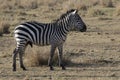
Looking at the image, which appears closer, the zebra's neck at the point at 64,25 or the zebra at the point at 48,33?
the zebra at the point at 48,33

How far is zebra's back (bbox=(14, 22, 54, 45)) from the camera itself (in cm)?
1476

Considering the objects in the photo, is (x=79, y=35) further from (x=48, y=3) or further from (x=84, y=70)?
(x=48, y=3)

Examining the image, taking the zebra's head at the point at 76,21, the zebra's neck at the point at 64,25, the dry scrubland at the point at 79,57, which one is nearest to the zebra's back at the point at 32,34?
the zebra's neck at the point at 64,25

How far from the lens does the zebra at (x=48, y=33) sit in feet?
48.5

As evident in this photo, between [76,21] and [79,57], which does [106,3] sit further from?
[76,21]

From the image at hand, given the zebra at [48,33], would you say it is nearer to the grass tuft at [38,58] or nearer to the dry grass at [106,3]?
the grass tuft at [38,58]

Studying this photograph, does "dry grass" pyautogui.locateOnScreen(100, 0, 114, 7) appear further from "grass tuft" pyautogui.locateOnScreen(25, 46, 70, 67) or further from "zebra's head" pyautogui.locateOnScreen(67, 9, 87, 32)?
"zebra's head" pyautogui.locateOnScreen(67, 9, 87, 32)

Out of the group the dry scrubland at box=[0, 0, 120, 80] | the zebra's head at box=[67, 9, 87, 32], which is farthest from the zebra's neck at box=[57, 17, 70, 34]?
the dry scrubland at box=[0, 0, 120, 80]

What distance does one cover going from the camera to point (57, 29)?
1501 centimetres

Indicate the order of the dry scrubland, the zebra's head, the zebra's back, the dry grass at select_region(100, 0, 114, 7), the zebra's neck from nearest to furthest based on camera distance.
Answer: the dry scrubland
the zebra's back
the zebra's head
the zebra's neck
the dry grass at select_region(100, 0, 114, 7)

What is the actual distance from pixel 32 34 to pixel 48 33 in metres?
0.50

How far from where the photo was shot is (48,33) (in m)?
14.9

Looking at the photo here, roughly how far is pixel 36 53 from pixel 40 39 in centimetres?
121

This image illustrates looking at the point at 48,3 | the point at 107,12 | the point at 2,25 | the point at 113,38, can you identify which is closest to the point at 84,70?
the point at 113,38
